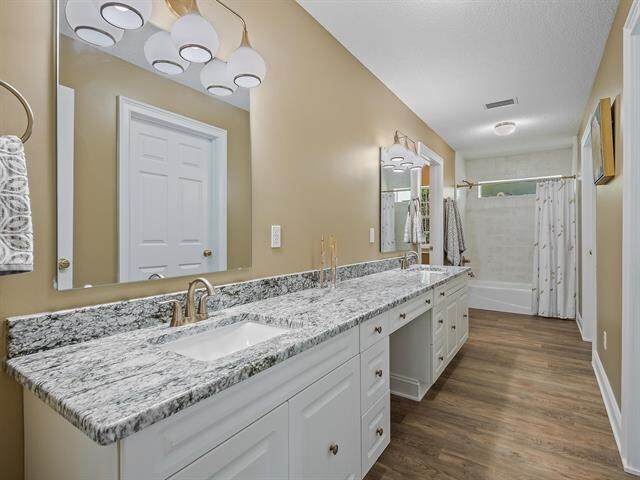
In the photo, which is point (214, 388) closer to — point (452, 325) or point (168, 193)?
point (168, 193)

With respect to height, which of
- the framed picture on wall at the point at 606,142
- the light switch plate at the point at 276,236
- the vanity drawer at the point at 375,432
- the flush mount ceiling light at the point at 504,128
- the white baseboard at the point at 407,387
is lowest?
the white baseboard at the point at 407,387

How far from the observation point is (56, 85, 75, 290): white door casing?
101 cm

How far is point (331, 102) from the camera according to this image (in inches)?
89.6

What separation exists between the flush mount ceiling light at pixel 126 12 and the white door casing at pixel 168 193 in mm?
243

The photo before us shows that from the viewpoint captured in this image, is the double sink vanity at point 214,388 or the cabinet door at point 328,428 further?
the cabinet door at point 328,428

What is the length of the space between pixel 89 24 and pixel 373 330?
1.50 m

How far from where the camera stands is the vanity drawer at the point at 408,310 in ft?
5.58

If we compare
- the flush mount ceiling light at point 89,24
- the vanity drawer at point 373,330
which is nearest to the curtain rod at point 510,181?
the vanity drawer at point 373,330

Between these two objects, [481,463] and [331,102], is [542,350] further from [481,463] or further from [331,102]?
[331,102]

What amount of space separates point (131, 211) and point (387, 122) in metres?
2.45

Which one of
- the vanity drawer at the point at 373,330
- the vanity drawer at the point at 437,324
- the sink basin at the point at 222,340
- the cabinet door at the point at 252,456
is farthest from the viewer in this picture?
the vanity drawer at the point at 437,324

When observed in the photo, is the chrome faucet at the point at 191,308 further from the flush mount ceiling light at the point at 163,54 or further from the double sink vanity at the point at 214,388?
the flush mount ceiling light at the point at 163,54

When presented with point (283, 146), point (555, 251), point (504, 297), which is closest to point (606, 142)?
point (283, 146)

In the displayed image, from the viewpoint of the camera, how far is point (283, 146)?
1857mm
